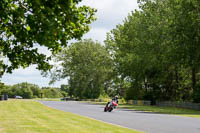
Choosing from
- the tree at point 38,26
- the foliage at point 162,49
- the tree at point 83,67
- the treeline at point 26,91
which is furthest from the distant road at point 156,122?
the treeline at point 26,91

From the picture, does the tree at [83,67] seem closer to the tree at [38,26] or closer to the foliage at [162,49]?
the foliage at [162,49]

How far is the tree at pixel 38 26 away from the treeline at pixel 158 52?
30.6 meters

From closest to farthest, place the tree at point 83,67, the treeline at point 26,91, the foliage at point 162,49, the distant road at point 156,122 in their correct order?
the distant road at point 156,122 → the foliage at point 162,49 → the tree at point 83,67 → the treeline at point 26,91

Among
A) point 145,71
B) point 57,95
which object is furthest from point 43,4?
point 57,95

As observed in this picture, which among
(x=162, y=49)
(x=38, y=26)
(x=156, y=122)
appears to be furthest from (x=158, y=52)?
(x=38, y=26)

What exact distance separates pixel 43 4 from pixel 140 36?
4811 centimetres

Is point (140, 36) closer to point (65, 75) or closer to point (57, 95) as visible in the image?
point (65, 75)

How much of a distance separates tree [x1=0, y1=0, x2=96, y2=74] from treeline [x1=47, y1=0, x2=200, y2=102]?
30.6 m

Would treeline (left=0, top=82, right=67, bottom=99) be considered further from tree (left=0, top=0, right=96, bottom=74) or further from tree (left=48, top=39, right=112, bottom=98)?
tree (left=0, top=0, right=96, bottom=74)

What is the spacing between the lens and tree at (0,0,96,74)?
9.86 metres

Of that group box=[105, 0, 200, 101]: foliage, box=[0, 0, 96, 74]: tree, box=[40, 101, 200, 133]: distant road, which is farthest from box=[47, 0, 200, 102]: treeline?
box=[0, 0, 96, 74]: tree

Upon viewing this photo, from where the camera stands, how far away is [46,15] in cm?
1002

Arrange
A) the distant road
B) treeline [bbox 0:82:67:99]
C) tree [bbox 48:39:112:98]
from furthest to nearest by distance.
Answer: treeline [bbox 0:82:67:99] → tree [bbox 48:39:112:98] → the distant road

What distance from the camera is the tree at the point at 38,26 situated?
9.86 m
